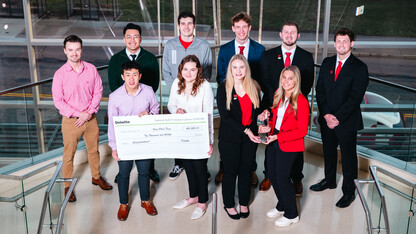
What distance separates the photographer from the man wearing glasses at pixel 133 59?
4.41 meters

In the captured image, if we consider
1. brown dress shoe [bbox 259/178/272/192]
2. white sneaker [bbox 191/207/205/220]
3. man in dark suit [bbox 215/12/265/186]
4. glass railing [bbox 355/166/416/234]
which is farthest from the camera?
brown dress shoe [bbox 259/178/272/192]

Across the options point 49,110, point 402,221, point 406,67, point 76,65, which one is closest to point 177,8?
point 49,110

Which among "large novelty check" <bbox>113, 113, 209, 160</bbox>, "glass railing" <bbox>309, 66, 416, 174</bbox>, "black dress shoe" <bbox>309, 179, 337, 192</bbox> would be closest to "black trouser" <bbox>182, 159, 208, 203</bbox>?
"large novelty check" <bbox>113, 113, 209, 160</bbox>

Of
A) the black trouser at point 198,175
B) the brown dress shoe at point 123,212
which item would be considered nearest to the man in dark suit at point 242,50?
the black trouser at point 198,175

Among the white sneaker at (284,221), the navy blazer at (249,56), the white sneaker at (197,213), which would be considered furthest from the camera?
the navy blazer at (249,56)

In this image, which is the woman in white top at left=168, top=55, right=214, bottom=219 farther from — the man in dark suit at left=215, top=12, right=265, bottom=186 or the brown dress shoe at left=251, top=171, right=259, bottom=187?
the brown dress shoe at left=251, top=171, right=259, bottom=187

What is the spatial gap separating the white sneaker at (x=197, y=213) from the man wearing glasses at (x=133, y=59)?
1294 millimetres

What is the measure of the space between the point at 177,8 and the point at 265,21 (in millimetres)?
2991

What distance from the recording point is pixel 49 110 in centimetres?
543

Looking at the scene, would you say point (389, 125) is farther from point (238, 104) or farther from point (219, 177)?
point (238, 104)

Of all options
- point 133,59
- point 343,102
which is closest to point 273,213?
point 343,102

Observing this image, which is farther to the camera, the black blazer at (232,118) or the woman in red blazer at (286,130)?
the black blazer at (232,118)

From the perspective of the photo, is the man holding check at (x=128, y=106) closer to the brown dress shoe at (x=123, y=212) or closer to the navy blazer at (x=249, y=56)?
the brown dress shoe at (x=123, y=212)

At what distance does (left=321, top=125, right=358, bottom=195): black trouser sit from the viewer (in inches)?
173
